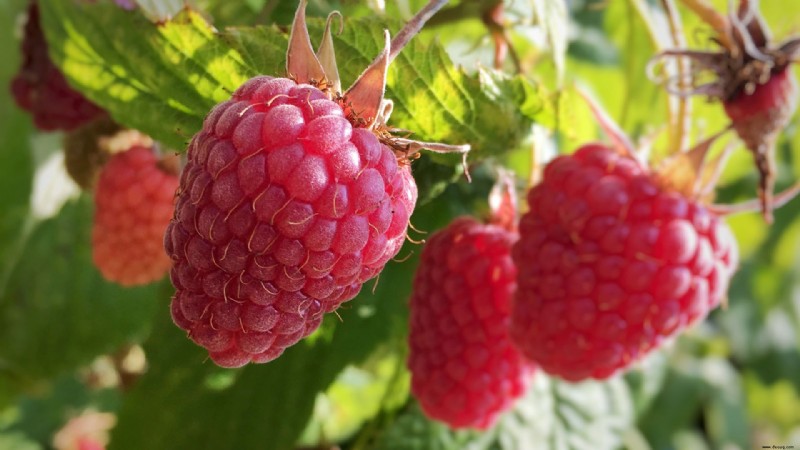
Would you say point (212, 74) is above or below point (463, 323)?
above

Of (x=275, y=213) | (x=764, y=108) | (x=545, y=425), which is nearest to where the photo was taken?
(x=275, y=213)

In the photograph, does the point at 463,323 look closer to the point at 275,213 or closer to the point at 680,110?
the point at 680,110

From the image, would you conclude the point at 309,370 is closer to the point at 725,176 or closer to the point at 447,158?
the point at 447,158

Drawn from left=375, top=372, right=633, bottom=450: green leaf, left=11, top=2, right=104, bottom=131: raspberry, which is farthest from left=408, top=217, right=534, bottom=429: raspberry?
left=11, top=2, right=104, bottom=131: raspberry

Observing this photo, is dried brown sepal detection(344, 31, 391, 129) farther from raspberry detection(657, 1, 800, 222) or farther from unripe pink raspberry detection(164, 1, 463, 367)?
raspberry detection(657, 1, 800, 222)

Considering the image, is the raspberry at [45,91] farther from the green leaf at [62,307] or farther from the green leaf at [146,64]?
the green leaf at [62,307]

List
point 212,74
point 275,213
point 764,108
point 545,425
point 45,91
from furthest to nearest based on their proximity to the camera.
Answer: point 545,425
point 45,91
point 764,108
point 212,74
point 275,213

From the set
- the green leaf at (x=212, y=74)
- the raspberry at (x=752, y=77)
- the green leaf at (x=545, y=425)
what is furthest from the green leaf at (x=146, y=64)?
the green leaf at (x=545, y=425)

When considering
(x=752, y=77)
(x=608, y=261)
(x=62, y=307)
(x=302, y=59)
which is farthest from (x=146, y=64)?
(x=62, y=307)
